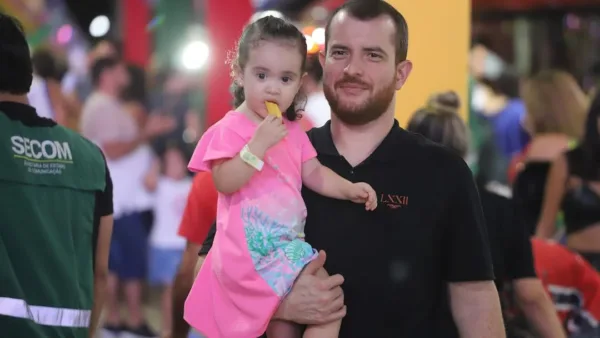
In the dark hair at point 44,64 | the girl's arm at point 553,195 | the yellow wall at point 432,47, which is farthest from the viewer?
the dark hair at point 44,64

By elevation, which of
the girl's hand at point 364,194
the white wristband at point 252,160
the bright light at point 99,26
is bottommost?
the girl's hand at point 364,194

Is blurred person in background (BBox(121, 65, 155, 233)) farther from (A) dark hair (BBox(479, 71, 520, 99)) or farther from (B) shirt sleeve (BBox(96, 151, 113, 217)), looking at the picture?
(B) shirt sleeve (BBox(96, 151, 113, 217))

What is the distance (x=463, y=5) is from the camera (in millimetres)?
3480

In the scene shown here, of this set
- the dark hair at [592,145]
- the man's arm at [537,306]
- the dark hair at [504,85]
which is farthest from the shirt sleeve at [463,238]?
the dark hair at [504,85]

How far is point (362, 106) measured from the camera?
2.38 meters

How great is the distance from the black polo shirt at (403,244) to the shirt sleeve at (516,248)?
1.99 feet

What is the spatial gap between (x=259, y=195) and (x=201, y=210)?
1.08 m

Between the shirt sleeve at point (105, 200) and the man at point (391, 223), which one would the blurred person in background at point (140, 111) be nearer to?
the shirt sleeve at point (105, 200)

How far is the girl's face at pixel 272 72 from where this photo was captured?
2195mm

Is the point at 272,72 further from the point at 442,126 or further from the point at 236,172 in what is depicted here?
the point at 442,126

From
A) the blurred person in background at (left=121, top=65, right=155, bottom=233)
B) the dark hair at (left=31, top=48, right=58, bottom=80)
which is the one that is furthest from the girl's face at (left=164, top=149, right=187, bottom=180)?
the dark hair at (left=31, top=48, right=58, bottom=80)

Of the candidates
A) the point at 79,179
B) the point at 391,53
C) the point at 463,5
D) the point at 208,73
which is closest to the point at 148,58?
the point at 208,73

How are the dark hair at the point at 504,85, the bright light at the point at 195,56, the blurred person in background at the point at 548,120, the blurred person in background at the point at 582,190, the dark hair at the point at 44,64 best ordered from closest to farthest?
the blurred person in background at the point at 582,190 < the blurred person in background at the point at 548,120 < the dark hair at the point at 44,64 < the bright light at the point at 195,56 < the dark hair at the point at 504,85

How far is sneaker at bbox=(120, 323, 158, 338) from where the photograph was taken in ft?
21.2
